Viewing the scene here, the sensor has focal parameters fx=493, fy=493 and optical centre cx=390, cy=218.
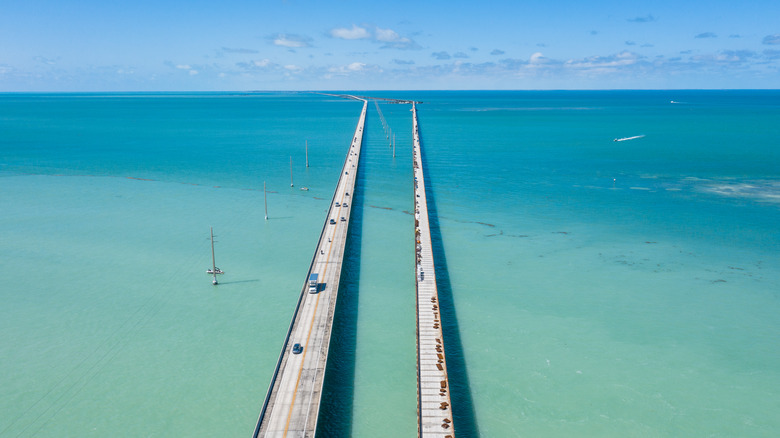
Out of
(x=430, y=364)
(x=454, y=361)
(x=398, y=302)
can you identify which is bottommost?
(x=454, y=361)

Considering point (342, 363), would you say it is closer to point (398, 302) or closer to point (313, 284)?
point (313, 284)

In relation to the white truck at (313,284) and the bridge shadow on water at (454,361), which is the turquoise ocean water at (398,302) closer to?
the bridge shadow on water at (454,361)

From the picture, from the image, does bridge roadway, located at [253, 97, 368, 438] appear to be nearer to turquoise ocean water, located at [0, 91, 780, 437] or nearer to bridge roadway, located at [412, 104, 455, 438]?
turquoise ocean water, located at [0, 91, 780, 437]

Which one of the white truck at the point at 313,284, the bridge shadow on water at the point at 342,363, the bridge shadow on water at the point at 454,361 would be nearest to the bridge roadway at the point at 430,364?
the bridge shadow on water at the point at 454,361

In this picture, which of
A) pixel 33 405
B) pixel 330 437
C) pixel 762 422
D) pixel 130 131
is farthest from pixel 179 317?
pixel 130 131

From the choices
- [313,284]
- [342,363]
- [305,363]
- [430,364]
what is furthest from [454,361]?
[313,284]

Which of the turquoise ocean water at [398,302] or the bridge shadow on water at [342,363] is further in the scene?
the turquoise ocean water at [398,302]

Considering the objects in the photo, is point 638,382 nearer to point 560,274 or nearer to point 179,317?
point 560,274
